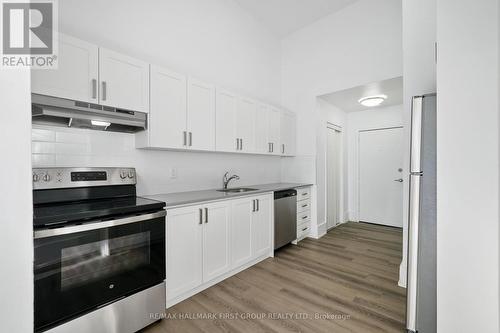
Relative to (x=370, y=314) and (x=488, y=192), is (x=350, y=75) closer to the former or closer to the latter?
(x=488, y=192)

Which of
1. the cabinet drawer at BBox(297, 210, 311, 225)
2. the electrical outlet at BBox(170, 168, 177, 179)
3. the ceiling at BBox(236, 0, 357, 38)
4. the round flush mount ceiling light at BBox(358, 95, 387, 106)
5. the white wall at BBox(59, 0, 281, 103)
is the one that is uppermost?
the ceiling at BBox(236, 0, 357, 38)

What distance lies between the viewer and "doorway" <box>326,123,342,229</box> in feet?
14.4

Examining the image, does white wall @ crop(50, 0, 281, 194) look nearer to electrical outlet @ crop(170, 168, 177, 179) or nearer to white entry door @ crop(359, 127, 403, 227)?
electrical outlet @ crop(170, 168, 177, 179)

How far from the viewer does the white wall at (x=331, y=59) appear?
321cm

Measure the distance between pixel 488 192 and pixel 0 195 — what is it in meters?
2.20

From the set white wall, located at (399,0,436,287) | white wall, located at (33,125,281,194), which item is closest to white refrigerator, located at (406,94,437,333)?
white wall, located at (399,0,436,287)

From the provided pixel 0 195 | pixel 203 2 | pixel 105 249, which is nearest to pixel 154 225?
pixel 105 249

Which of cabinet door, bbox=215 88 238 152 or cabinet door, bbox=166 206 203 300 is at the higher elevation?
cabinet door, bbox=215 88 238 152

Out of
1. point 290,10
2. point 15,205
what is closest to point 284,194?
point 15,205

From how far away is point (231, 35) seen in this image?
3492 millimetres

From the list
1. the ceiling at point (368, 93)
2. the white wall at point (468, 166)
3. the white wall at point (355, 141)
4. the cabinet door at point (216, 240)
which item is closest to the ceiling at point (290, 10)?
the ceiling at point (368, 93)

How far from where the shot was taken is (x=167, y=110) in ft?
7.47

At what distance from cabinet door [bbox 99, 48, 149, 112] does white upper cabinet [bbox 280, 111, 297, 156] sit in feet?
7.86

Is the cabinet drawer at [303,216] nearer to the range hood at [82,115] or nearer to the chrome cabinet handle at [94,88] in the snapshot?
the range hood at [82,115]
